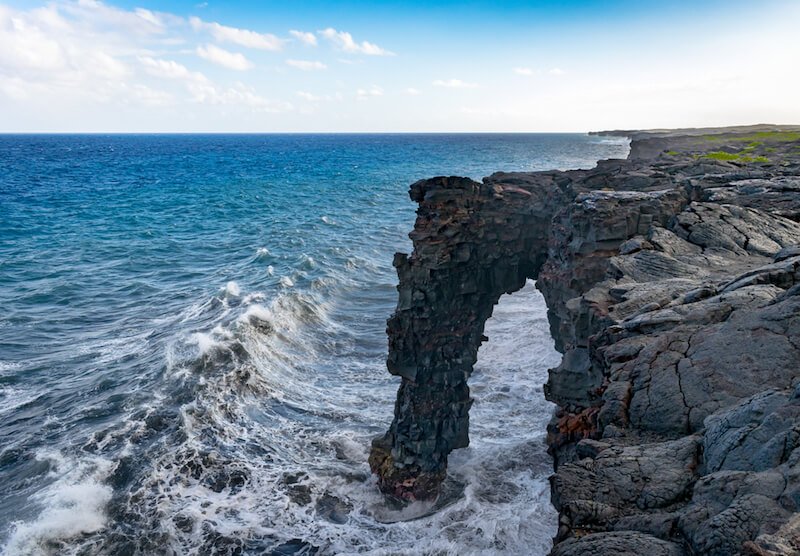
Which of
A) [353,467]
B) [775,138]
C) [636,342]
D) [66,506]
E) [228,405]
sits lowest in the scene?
[353,467]

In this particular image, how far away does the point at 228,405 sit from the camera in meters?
29.8

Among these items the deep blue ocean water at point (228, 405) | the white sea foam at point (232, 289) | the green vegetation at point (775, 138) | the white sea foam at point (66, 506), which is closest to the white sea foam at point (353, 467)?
the deep blue ocean water at point (228, 405)

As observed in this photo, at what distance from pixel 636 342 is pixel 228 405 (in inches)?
920

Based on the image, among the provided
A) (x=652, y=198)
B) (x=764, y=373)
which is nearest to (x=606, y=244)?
(x=652, y=198)

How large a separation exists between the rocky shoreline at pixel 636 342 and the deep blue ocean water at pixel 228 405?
3005 mm

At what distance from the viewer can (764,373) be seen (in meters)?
9.93

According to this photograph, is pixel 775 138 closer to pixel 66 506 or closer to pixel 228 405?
pixel 228 405

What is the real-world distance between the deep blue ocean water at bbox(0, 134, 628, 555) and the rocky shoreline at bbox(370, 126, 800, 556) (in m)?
3.01

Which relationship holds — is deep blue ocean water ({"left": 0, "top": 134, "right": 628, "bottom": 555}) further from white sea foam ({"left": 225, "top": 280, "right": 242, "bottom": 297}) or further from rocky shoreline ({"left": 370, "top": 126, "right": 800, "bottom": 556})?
rocky shoreline ({"left": 370, "top": 126, "right": 800, "bottom": 556})

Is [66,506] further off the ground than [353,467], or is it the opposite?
[66,506]

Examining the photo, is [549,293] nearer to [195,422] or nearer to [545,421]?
[545,421]

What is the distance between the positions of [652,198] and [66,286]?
149 feet

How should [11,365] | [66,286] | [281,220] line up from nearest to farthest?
[11,365], [66,286], [281,220]


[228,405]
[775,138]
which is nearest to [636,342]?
[228,405]
